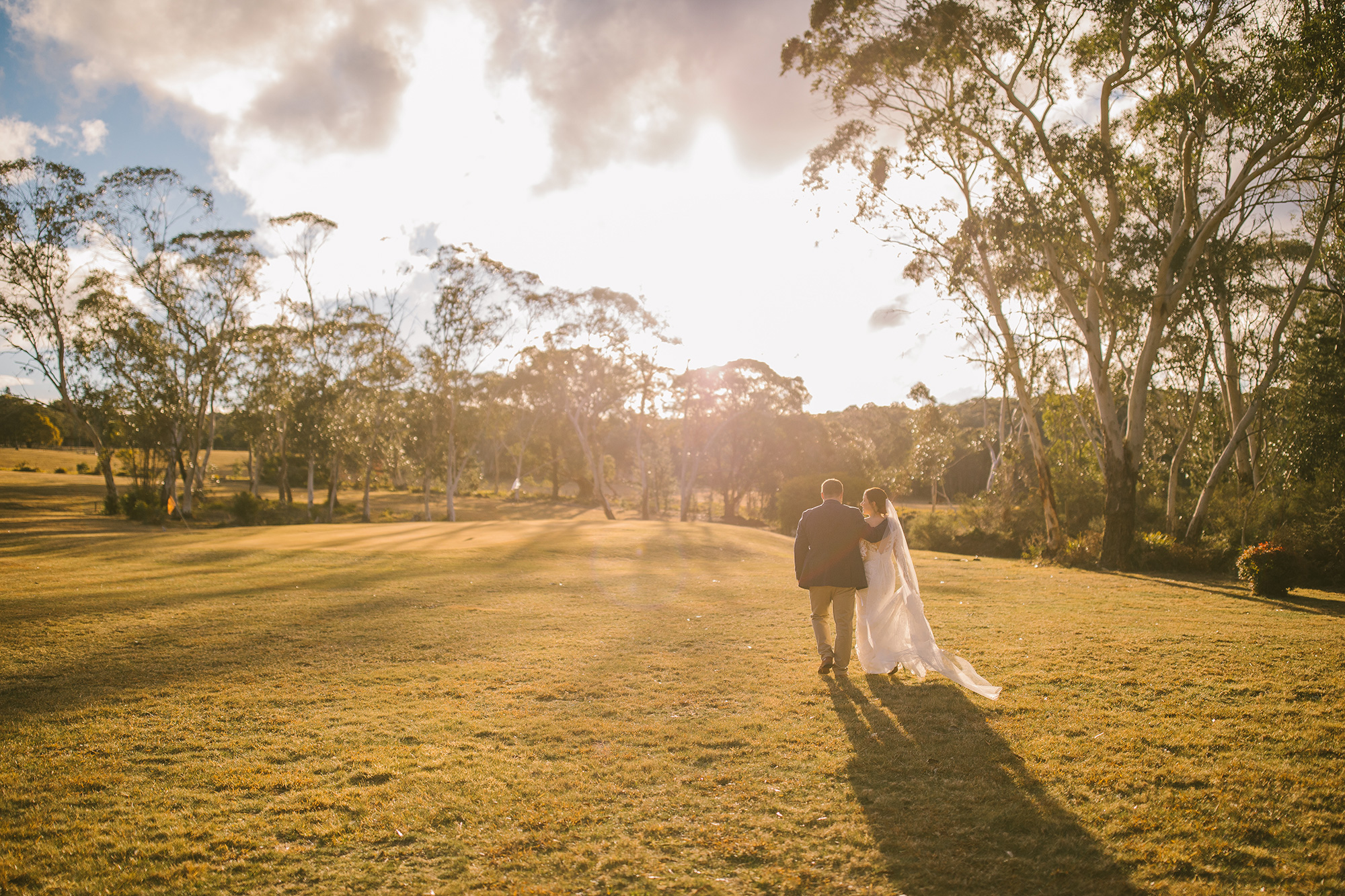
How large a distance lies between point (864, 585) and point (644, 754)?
323 cm

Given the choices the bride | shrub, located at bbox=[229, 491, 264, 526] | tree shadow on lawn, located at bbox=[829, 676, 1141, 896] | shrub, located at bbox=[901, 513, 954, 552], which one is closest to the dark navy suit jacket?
the bride

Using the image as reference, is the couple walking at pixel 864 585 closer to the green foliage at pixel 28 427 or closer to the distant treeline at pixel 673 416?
the distant treeline at pixel 673 416

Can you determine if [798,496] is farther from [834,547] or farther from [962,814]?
[962,814]

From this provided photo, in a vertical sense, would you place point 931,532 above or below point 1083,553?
below

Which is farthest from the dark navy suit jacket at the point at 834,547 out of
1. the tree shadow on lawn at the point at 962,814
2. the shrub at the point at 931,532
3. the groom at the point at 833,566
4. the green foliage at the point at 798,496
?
the green foliage at the point at 798,496

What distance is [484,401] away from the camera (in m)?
51.2

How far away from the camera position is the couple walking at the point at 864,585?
7457 millimetres

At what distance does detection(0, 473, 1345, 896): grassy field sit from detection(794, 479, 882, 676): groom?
0.49 meters

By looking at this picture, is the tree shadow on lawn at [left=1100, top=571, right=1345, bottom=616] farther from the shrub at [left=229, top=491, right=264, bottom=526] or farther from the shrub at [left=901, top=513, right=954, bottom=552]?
the shrub at [left=229, top=491, right=264, bottom=526]

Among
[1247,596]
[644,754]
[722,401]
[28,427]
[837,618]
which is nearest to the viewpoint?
[644,754]

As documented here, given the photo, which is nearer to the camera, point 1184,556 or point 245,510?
point 1184,556

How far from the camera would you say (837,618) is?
25.6 ft

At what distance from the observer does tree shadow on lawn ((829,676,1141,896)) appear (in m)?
3.75

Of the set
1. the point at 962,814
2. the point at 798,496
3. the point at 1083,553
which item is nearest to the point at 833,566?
the point at 962,814
